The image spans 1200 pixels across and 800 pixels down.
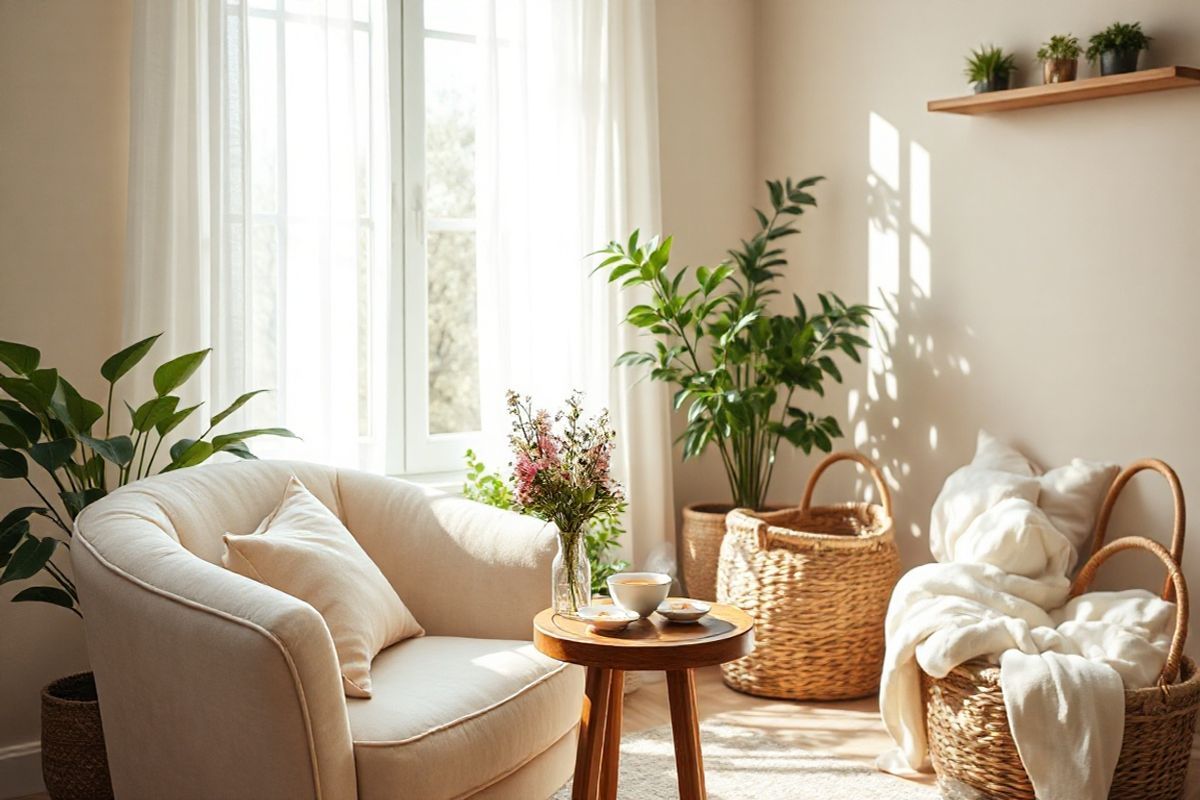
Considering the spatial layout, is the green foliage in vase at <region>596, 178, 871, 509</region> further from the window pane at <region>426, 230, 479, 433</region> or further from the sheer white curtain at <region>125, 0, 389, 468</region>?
the sheer white curtain at <region>125, 0, 389, 468</region>

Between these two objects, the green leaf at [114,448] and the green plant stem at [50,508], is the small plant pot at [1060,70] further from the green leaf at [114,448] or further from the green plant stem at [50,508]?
the green plant stem at [50,508]

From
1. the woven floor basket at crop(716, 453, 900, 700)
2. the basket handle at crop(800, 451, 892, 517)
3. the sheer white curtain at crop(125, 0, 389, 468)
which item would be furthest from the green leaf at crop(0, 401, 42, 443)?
the basket handle at crop(800, 451, 892, 517)

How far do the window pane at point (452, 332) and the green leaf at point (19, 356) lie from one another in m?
1.38

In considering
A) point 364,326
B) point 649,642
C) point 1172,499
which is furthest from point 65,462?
point 1172,499

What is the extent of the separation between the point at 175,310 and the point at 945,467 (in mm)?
2374

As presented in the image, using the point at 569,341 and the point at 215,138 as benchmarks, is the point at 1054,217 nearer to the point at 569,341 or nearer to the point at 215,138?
the point at 569,341

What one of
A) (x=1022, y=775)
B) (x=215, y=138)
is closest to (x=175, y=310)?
(x=215, y=138)

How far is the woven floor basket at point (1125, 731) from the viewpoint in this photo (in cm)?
262

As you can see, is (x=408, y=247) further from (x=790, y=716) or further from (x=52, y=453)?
(x=790, y=716)

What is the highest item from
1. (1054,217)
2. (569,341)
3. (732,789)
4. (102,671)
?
(1054,217)

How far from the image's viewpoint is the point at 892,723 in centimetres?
299

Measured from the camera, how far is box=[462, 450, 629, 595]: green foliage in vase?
11.6ft

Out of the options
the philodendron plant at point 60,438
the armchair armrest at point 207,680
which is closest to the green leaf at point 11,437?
the philodendron plant at point 60,438

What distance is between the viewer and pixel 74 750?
258cm
